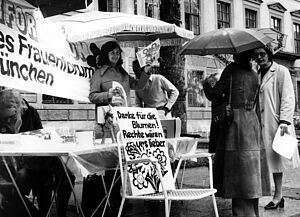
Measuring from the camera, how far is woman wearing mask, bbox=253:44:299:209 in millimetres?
5648

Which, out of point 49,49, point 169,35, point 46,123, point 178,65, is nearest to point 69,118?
point 46,123

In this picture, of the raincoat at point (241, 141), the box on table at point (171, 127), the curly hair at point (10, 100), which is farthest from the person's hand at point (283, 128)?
the curly hair at point (10, 100)

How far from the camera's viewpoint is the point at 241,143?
4848 mm

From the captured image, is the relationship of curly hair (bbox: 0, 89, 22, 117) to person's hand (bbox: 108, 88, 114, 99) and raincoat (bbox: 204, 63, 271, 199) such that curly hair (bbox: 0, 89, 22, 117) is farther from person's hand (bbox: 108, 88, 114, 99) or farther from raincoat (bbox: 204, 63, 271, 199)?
raincoat (bbox: 204, 63, 271, 199)

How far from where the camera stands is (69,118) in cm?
1598

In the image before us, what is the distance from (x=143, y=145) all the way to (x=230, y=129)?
107 centimetres

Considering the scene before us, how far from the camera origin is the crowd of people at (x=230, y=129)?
461 centimetres

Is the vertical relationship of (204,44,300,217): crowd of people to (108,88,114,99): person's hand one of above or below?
below

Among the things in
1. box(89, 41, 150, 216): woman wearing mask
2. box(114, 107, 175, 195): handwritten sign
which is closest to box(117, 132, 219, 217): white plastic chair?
box(114, 107, 175, 195): handwritten sign

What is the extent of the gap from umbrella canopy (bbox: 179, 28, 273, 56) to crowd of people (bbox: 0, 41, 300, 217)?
0.12 metres

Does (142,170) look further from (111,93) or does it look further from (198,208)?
(198,208)

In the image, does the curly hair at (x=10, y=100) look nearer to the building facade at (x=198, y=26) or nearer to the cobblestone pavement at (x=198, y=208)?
the cobblestone pavement at (x=198, y=208)

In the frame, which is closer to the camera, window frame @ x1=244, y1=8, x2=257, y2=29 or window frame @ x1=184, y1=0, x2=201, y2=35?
window frame @ x1=184, y1=0, x2=201, y2=35

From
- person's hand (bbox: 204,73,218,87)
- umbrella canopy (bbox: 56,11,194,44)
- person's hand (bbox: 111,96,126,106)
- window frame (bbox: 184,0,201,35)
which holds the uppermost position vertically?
window frame (bbox: 184,0,201,35)
